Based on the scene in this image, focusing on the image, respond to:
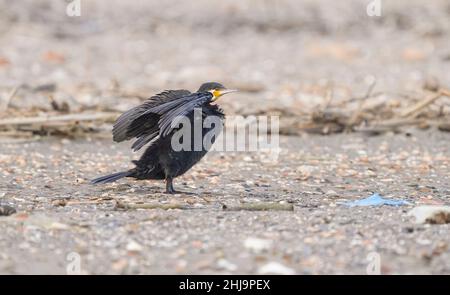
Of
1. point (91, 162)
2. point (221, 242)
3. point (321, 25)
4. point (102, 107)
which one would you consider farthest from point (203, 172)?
point (321, 25)

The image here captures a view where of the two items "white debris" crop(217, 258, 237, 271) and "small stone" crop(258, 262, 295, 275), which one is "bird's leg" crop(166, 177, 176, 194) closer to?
"white debris" crop(217, 258, 237, 271)

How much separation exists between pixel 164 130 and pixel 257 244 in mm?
1815

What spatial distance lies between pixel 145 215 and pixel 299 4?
12.1 meters

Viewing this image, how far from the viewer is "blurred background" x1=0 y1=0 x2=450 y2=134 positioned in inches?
510

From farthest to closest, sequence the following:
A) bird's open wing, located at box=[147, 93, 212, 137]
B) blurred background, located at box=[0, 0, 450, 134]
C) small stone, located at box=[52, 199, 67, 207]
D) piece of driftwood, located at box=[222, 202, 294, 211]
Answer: blurred background, located at box=[0, 0, 450, 134], bird's open wing, located at box=[147, 93, 212, 137], small stone, located at box=[52, 199, 67, 207], piece of driftwood, located at box=[222, 202, 294, 211]

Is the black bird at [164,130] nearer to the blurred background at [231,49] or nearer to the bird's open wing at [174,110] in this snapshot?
the bird's open wing at [174,110]

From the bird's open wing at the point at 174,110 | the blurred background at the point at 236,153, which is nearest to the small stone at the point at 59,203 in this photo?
the blurred background at the point at 236,153

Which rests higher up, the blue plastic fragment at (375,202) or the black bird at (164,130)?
the black bird at (164,130)

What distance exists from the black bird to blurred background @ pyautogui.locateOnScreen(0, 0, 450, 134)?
413 cm

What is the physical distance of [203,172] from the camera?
8.29 meters

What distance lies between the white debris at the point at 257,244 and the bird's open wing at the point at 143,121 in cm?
186

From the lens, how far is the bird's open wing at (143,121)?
22.4ft

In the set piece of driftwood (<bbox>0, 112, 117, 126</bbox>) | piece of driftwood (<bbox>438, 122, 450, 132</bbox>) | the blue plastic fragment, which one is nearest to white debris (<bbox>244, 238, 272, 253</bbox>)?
the blue plastic fragment
